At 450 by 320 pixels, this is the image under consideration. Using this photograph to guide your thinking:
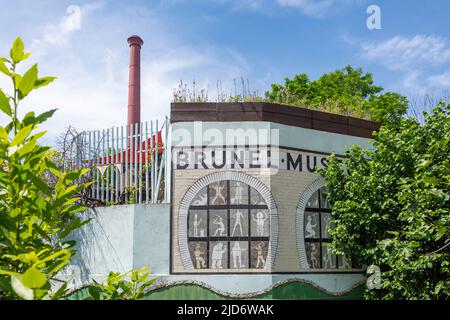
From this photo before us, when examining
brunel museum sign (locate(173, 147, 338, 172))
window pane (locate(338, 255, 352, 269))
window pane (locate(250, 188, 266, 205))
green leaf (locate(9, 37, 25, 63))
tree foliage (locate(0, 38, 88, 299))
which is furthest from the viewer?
window pane (locate(338, 255, 352, 269))

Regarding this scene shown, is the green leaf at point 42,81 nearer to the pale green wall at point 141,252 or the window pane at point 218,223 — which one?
the window pane at point 218,223

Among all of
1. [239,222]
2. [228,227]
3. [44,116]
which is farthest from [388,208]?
[44,116]

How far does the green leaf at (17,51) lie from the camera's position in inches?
70.3

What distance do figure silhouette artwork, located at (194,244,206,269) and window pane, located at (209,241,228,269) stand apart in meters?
0.18

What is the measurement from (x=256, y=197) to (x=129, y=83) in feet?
50.8

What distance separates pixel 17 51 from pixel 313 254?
924 centimetres

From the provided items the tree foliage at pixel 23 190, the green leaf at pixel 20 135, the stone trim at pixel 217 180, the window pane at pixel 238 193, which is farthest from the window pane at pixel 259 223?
the green leaf at pixel 20 135

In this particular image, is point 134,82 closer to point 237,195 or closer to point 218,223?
point 237,195

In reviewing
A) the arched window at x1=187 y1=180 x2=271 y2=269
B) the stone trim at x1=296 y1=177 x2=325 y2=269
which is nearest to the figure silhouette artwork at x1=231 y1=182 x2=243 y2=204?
the arched window at x1=187 y1=180 x2=271 y2=269

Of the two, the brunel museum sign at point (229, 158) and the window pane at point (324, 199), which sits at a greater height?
the brunel museum sign at point (229, 158)

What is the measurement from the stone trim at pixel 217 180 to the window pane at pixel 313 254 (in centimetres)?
97

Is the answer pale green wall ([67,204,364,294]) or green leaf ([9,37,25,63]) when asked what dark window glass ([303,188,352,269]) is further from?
green leaf ([9,37,25,63])

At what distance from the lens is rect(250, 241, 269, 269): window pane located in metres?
9.51

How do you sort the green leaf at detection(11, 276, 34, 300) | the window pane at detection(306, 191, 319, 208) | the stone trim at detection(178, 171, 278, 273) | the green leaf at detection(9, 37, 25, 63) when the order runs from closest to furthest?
1. the green leaf at detection(11, 276, 34, 300)
2. the green leaf at detection(9, 37, 25, 63)
3. the stone trim at detection(178, 171, 278, 273)
4. the window pane at detection(306, 191, 319, 208)
